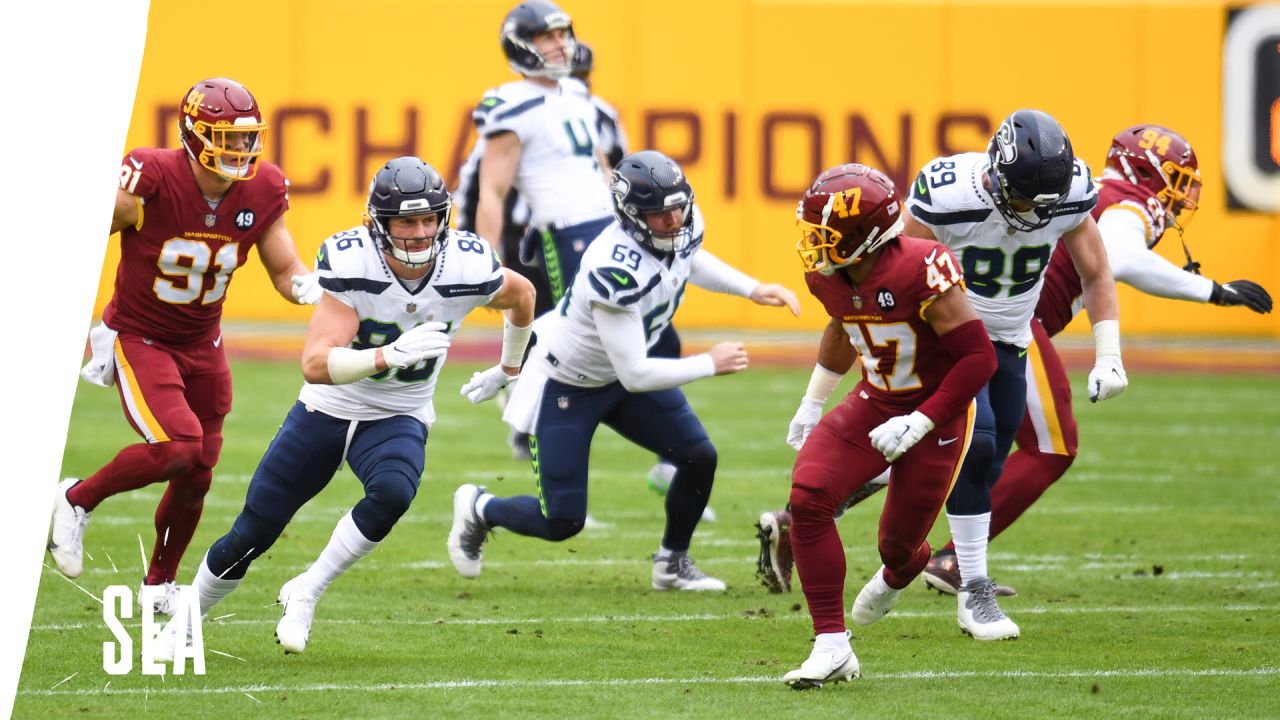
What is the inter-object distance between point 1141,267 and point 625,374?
A: 1.84 meters

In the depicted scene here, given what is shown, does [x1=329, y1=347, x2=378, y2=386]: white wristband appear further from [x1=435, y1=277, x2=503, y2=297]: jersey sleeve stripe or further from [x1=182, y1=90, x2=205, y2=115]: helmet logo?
[x1=182, y1=90, x2=205, y2=115]: helmet logo

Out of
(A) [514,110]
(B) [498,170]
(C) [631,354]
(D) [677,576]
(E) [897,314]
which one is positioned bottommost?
(D) [677,576]

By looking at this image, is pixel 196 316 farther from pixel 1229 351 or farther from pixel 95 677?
pixel 1229 351

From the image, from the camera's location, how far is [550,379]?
18.9 feet

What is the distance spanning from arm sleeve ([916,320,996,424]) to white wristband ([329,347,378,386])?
1.47 meters

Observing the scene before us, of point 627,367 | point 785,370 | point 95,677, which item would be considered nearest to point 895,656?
point 627,367

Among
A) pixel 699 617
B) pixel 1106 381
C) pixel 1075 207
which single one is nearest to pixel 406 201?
pixel 699 617

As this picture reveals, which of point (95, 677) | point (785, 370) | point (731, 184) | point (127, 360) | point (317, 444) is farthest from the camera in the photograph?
point (731, 184)

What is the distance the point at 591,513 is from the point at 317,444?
2726 millimetres

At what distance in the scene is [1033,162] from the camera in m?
5.02

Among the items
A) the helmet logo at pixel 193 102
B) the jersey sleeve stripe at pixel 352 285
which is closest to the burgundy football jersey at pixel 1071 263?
the jersey sleeve stripe at pixel 352 285

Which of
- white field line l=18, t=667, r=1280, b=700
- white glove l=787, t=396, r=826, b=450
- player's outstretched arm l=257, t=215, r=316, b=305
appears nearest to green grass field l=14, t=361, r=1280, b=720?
white field line l=18, t=667, r=1280, b=700

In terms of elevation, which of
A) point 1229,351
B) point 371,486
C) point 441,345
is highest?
point 441,345

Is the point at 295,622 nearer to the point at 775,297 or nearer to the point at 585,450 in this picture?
the point at 585,450
